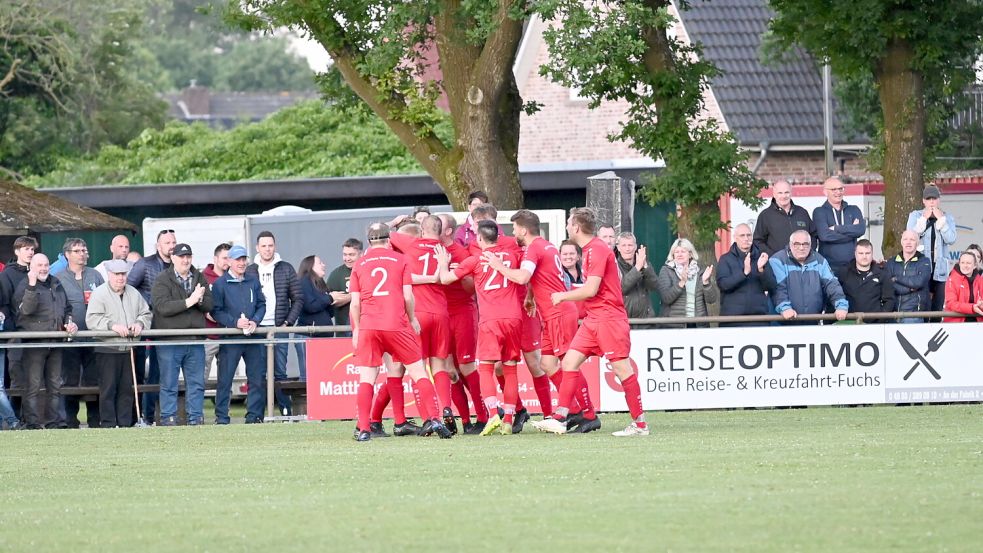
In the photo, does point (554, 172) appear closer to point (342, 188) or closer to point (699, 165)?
point (342, 188)

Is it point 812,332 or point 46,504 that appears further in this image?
point 812,332

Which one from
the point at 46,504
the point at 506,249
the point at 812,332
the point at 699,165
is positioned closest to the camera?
the point at 46,504

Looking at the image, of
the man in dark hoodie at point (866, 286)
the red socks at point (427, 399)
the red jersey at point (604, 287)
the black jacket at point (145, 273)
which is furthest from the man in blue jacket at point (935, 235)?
the black jacket at point (145, 273)

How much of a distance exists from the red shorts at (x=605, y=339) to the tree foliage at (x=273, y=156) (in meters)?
28.5

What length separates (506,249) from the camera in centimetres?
1508

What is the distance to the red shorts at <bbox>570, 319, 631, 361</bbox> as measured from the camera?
14633 mm

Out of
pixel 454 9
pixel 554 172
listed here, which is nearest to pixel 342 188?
pixel 554 172

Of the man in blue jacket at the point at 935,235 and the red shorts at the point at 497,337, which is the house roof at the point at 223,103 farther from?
the red shorts at the point at 497,337

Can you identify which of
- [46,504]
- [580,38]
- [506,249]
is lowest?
[46,504]

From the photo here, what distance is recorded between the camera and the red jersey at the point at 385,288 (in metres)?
14.9

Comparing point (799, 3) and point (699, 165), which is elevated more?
point (799, 3)

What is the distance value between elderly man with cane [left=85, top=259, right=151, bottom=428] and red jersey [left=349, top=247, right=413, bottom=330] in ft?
15.1

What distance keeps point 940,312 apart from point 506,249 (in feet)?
21.1

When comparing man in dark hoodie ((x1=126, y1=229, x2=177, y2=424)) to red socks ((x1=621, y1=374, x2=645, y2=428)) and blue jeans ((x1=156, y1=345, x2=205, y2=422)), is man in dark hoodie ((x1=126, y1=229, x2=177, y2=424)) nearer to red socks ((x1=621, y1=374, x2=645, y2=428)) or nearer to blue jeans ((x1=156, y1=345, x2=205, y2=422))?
blue jeans ((x1=156, y1=345, x2=205, y2=422))
